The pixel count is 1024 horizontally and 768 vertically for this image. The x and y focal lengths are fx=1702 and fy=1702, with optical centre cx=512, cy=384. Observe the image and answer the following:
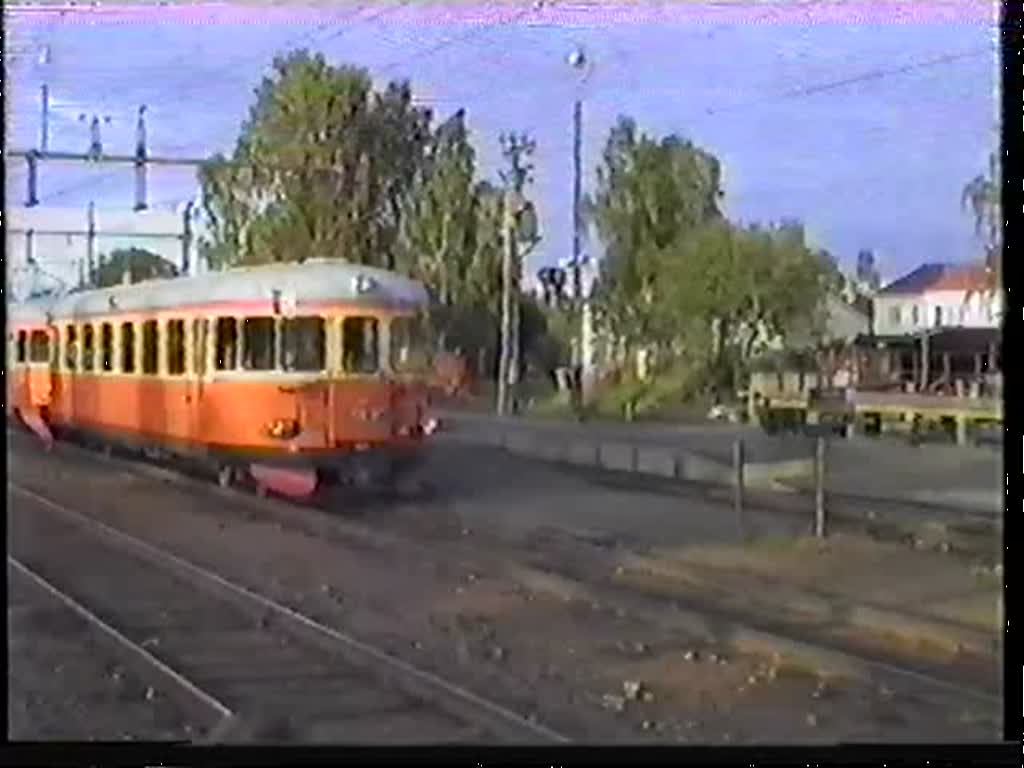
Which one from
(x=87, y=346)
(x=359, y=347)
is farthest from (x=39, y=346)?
(x=359, y=347)

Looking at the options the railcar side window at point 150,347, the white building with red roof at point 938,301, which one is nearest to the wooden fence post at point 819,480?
the white building with red roof at point 938,301

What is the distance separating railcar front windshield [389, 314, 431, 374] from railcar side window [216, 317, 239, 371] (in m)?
0.33

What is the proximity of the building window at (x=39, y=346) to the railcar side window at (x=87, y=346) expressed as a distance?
0.11m

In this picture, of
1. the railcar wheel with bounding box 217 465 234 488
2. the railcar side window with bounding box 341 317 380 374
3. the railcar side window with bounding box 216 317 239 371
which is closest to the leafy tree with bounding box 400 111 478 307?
the railcar side window with bounding box 341 317 380 374

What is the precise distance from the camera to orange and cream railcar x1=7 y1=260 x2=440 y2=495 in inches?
136

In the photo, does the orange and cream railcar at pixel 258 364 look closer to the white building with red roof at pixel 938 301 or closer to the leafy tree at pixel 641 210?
the leafy tree at pixel 641 210

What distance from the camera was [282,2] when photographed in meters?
3.26

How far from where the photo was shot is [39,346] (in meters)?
3.44

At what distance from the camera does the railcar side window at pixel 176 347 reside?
141 inches

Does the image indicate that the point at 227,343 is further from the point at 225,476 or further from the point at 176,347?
the point at 225,476

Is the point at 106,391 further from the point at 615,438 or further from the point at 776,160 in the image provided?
the point at 776,160

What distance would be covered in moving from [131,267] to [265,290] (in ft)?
0.93

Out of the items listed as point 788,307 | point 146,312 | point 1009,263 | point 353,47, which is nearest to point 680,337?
point 788,307

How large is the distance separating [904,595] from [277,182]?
148 centimetres
